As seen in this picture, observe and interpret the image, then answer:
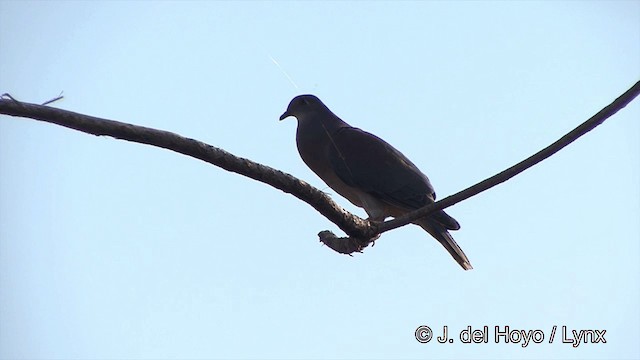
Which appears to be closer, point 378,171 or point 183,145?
point 183,145

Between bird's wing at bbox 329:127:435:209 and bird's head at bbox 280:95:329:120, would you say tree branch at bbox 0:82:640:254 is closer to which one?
bird's wing at bbox 329:127:435:209

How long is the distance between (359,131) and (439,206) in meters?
2.52

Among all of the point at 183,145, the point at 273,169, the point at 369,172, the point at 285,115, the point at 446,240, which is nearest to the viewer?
the point at 183,145

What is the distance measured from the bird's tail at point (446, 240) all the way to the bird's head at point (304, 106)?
1.40 meters

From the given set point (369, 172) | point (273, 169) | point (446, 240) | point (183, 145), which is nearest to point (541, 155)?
point (273, 169)

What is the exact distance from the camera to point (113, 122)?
8.18 ft

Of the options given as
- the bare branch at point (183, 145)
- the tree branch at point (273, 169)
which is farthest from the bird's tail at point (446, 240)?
the bare branch at point (183, 145)

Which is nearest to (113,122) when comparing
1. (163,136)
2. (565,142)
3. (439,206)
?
(163,136)

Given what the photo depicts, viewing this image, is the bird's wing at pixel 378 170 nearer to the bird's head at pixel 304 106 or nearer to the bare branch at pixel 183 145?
the bird's head at pixel 304 106

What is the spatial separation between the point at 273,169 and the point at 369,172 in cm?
224

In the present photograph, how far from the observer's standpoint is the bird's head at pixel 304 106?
18.7 feet

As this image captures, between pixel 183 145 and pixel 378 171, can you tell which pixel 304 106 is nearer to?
pixel 378 171

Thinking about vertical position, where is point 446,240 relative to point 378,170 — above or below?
below

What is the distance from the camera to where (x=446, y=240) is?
4641 mm
